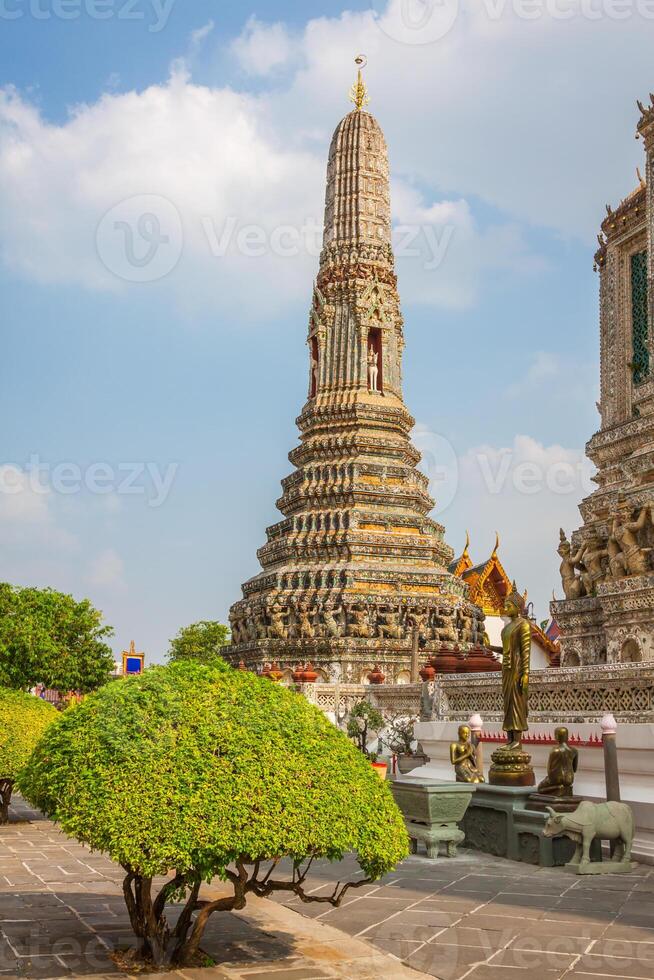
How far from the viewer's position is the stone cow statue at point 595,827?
10.3 metres

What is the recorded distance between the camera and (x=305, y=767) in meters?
6.80

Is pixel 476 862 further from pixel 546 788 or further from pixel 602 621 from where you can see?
pixel 602 621

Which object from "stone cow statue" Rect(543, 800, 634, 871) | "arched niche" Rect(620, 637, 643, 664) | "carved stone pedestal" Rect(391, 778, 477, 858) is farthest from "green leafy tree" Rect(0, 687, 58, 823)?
"arched niche" Rect(620, 637, 643, 664)

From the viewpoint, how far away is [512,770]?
41.2 feet

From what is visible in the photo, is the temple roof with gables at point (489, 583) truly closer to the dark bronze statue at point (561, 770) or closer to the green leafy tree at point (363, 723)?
the green leafy tree at point (363, 723)

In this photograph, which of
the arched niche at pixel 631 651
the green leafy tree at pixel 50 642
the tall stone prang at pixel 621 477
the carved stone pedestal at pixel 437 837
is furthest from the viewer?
the green leafy tree at pixel 50 642

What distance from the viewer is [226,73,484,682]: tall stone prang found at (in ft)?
112

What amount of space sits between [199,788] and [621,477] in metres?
23.3

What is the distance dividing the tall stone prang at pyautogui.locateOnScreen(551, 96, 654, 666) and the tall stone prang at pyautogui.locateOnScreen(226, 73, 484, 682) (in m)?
8.04

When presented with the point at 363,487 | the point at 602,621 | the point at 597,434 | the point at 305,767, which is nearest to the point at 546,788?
the point at 305,767

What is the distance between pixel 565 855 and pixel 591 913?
250 centimetres

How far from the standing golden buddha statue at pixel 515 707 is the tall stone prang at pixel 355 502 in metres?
20.5

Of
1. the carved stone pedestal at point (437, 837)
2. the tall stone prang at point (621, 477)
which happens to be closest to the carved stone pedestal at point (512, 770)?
the carved stone pedestal at point (437, 837)

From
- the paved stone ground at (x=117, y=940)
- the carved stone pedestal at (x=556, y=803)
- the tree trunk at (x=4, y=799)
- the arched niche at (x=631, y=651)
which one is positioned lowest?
the tree trunk at (x=4, y=799)
